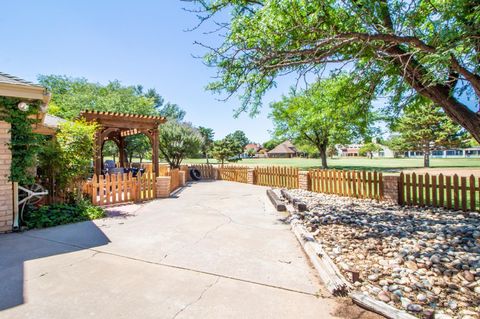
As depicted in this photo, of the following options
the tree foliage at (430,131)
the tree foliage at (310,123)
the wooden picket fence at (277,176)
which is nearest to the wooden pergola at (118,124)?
the wooden picket fence at (277,176)

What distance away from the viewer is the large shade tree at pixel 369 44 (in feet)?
11.1

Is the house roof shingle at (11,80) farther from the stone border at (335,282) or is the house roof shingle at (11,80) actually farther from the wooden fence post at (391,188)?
the wooden fence post at (391,188)

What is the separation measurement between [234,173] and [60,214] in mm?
10923

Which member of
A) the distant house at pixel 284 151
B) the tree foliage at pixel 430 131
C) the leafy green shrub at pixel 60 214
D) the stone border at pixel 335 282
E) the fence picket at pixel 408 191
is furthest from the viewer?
the distant house at pixel 284 151

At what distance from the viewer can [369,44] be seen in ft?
13.4

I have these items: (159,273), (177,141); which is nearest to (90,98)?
(177,141)

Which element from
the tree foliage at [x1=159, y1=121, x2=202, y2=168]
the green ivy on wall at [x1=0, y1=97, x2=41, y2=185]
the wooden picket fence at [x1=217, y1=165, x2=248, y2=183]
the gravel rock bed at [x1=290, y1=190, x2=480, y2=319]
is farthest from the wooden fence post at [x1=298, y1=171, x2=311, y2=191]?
the tree foliage at [x1=159, y1=121, x2=202, y2=168]

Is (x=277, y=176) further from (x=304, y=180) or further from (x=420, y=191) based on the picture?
(x=420, y=191)

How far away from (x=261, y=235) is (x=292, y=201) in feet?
8.69

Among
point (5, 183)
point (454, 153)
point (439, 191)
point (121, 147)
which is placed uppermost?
point (121, 147)

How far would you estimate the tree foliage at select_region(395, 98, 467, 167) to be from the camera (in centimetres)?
2698

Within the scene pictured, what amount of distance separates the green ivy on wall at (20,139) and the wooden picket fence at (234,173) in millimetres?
10841

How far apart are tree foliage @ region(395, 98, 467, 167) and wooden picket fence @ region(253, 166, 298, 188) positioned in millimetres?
21095

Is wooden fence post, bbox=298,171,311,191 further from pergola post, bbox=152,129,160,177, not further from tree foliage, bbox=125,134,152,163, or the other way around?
tree foliage, bbox=125,134,152,163
